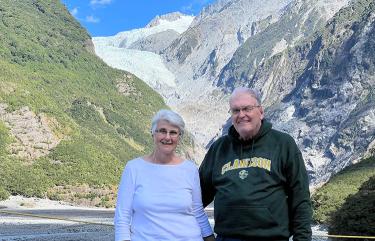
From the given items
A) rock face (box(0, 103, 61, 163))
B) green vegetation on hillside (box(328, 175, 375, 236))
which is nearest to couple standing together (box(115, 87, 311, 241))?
green vegetation on hillside (box(328, 175, 375, 236))

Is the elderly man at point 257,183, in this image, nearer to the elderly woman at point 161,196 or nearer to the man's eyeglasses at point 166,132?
the elderly woman at point 161,196

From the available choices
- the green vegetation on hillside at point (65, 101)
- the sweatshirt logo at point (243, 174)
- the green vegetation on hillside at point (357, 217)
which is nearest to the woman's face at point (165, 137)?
the sweatshirt logo at point (243, 174)

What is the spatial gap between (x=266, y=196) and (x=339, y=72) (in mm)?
199755

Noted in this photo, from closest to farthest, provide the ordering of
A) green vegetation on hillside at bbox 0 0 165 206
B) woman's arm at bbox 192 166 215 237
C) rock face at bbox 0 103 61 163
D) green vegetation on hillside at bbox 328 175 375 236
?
woman's arm at bbox 192 166 215 237
green vegetation on hillside at bbox 328 175 375 236
green vegetation on hillside at bbox 0 0 165 206
rock face at bbox 0 103 61 163

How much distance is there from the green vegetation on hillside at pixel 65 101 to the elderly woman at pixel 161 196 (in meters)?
66.7

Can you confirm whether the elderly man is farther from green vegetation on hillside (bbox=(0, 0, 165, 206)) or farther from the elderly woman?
green vegetation on hillside (bbox=(0, 0, 165, 206))

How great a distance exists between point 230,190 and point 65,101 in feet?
410

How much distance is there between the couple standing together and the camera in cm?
476

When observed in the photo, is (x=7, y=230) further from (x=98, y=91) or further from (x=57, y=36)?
(x=57, y=36)

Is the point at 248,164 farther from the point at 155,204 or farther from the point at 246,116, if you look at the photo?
the point at 155,204

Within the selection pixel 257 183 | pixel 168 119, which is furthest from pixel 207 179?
pixel 168 119

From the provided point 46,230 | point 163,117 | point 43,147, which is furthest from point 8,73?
point 163,117

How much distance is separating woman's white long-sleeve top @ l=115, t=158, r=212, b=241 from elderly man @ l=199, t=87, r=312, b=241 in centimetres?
28

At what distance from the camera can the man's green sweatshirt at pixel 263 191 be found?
4742 millimetres
